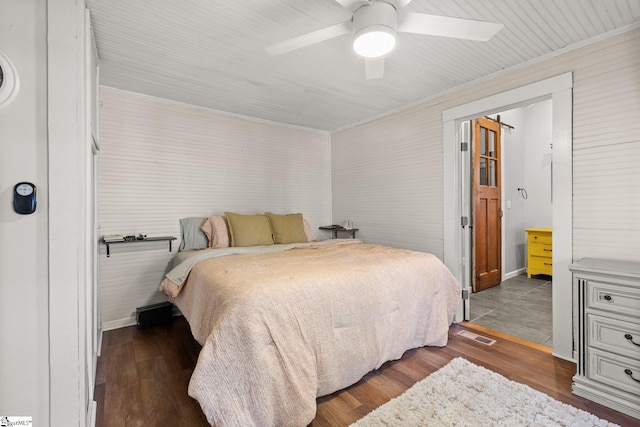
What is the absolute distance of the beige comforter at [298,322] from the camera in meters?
1.46

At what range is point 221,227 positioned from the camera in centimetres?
329

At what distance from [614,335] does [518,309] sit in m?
1.71

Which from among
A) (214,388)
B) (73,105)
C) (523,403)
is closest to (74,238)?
(73,105)

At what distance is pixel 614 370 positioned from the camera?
176 centimetres

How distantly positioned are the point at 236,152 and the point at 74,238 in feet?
8.69

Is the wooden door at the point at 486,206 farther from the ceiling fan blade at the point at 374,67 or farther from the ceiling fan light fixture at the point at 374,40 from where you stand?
the ceiling fan light fixture at the point at 374,40

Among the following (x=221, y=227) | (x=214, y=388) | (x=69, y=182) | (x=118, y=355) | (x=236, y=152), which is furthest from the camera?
(x=236, y=152)

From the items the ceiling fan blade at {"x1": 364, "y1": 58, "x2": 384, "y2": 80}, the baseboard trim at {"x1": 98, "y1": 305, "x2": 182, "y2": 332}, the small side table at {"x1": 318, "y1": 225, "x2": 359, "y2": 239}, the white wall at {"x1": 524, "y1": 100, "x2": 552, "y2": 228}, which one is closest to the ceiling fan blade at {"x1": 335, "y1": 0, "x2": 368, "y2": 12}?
the ceiling fan blade at {"x1": 364, "y1": 58, "x2": 384, "y2": 80}

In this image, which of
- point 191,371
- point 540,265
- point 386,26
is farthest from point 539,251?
point 191,371

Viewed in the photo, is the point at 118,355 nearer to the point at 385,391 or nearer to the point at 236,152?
the point at 385,391

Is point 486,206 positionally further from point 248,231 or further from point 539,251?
point 248,231

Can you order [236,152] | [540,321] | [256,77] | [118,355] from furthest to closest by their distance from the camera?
[236,152]
[540,321]
[256,77]
[118,355]

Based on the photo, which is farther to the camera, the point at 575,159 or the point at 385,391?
the point at 575,159

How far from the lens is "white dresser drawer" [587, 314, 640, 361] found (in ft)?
5.58
